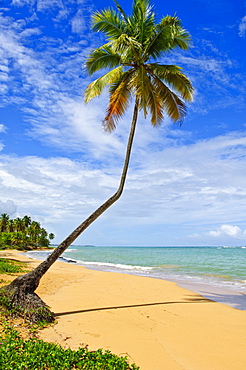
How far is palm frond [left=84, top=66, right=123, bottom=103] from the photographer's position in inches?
389

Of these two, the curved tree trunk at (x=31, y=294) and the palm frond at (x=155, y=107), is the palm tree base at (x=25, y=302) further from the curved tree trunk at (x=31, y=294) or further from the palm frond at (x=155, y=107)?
the palm frond at (x=155, y=107)

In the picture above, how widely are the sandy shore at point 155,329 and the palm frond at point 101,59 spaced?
8476mm

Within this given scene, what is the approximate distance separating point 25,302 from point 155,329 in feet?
10.1

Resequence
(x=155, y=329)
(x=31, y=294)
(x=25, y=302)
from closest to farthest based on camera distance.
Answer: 1. (x=155, y=329)
2. (x=25, y=302)
3. (x=31, y=294)

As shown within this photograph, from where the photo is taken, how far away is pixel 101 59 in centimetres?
1022

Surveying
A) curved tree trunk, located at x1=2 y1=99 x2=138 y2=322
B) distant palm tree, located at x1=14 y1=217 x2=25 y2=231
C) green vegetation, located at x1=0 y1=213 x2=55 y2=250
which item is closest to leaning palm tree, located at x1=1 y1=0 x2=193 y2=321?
curved tree trunk, located at x1=2 y1=99 x2=138 y2=322

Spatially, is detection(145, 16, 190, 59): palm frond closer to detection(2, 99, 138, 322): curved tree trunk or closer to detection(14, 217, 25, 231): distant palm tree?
detection(2, 99, 138, 322): curved tree trunk

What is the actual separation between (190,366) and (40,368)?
94.7 inches

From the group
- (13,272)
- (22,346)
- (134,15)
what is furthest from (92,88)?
(13,272)

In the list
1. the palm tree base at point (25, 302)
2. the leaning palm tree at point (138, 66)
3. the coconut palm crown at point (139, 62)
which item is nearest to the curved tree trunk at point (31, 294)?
the palm tree base at point (25, 302)

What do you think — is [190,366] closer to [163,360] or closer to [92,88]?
[163,360]

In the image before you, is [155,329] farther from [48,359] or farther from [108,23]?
[108,23]

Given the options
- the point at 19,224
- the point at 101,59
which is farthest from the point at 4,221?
the point at 101,59

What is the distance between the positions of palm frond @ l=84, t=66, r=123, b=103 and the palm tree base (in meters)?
6.83
